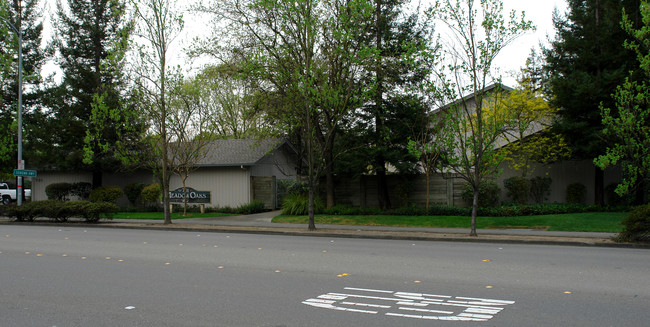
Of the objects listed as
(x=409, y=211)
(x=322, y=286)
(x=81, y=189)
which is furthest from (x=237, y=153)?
(x=322, y=286)

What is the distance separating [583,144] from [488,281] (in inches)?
655

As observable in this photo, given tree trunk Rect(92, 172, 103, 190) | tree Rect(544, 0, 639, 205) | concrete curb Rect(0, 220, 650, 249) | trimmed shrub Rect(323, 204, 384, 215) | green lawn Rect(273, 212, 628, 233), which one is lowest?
concrete curb Rect(0, 220, 650, 249)

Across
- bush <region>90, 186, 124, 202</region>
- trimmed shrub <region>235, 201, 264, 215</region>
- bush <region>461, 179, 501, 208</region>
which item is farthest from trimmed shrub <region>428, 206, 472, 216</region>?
bush <region>90, 186, 124, 202</region>

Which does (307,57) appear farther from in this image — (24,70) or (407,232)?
(24,70)

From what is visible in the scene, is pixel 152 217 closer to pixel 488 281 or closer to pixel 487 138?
pixel 487 138

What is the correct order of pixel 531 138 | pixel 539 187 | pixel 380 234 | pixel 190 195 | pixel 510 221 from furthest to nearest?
pixel 190 195, pixel 531 138, pixel 539 187, pixel 510 221, pixel 380 234

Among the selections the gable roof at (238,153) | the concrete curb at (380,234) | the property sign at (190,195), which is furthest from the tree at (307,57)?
the property sign at (190,195)

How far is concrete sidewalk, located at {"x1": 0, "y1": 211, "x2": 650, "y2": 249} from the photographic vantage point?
1458 centimetres

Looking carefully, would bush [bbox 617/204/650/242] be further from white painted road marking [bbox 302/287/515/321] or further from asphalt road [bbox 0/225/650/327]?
white painted road marking [bbox 302/287/515/321]

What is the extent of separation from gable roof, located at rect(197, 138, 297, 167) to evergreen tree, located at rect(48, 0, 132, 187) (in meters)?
6.22

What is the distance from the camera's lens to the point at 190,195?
29.2 meters

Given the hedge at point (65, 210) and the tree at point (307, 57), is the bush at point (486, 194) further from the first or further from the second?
the hedge at point (65, 210)

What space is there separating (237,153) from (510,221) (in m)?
16.0

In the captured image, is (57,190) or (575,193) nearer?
(575,193)
